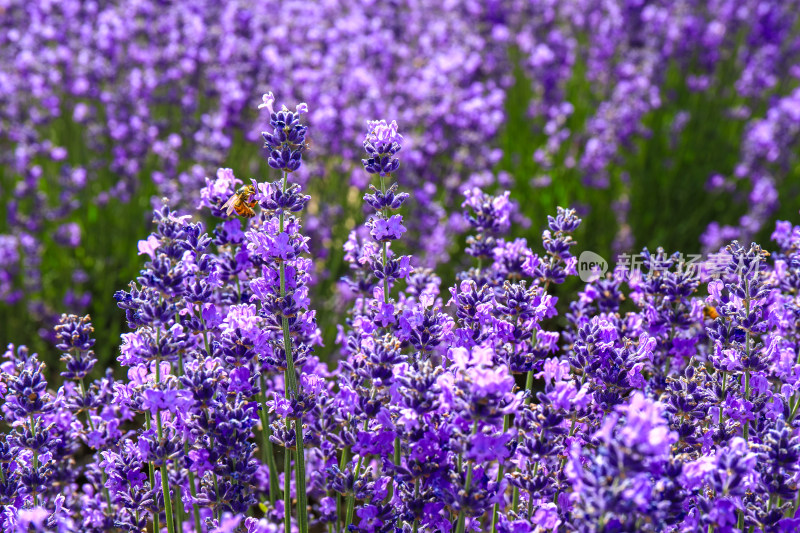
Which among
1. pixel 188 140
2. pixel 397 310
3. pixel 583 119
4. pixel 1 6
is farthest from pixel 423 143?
pixel 1 6

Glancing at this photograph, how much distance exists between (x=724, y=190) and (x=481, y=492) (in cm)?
518

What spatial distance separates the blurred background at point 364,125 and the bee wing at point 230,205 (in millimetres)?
2258

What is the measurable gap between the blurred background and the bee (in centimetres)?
223

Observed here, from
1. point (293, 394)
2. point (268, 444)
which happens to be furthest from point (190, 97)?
point (293, 394)

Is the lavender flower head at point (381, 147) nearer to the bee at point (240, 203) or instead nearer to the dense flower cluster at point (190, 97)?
the bee at point (240, 203)

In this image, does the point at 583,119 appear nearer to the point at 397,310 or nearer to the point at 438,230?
the point at 438,230

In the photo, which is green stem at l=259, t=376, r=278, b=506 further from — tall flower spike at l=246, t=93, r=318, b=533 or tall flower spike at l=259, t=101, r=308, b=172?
tall flower spike at l=259, t=101, r=308, b=172

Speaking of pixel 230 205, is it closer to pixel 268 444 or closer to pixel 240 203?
pixel 240 203

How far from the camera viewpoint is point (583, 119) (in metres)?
6.54

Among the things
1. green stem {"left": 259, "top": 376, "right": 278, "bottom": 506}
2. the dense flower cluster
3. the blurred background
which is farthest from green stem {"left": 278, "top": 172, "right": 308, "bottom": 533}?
the dense flower cluster

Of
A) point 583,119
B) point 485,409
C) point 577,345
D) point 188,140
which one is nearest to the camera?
point 485,409

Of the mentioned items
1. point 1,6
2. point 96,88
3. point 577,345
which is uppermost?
point 1,6

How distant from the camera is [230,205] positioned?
192 cm

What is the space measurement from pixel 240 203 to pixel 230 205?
0.05m
